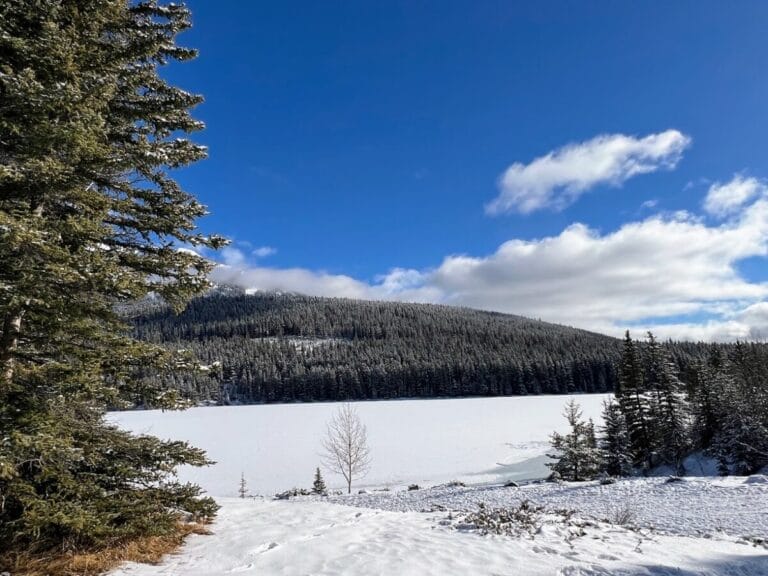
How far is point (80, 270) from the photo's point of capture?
5559 mm

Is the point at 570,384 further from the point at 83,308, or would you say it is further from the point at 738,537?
the point at 83,308

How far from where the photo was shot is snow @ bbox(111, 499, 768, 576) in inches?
240

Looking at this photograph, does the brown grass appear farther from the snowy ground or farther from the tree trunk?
the tree trunk

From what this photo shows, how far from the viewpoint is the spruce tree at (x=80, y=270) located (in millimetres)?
5320

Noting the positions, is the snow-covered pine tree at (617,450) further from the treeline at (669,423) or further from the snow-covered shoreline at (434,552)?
the snow-covered shoreline at (434,552)

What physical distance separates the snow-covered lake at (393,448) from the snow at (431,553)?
1266 cm

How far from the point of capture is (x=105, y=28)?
301 inches

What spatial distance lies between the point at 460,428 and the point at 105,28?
163 ft

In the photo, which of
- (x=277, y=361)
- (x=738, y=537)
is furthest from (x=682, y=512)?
(x=277, y=361)

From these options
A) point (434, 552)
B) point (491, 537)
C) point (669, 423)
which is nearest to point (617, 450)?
point (669, 423)

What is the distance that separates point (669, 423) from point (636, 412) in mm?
2129

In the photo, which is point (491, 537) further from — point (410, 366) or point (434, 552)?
point (410, 366)

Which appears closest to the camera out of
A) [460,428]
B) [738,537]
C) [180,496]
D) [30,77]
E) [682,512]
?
[30,77]

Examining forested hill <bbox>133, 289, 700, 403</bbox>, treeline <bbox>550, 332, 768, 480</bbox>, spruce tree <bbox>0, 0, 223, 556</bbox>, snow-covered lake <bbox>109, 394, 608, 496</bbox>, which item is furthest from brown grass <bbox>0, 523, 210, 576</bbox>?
forested hill <bbox>133, 289, 700, 403</bbox>
